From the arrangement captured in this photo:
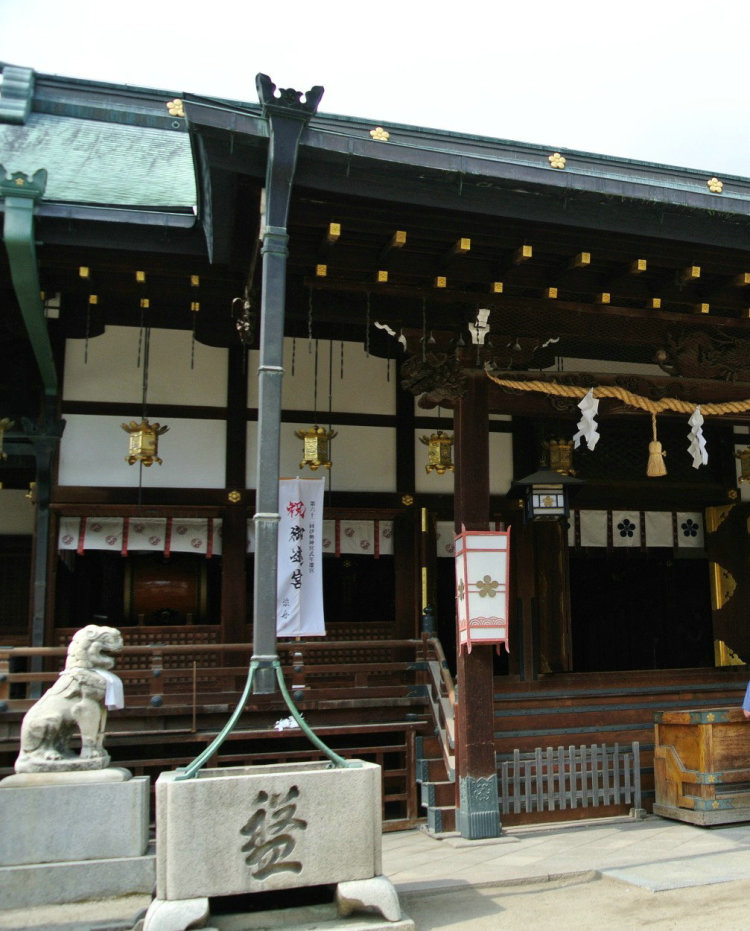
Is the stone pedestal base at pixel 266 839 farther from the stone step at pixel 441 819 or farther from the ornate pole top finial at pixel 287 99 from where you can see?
the ornate pole top finial at pixel 287 99

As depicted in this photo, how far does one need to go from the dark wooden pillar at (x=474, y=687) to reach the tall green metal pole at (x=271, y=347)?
2.95 m

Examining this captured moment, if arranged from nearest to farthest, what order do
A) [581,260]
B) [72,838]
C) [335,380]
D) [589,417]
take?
[72,838] → [581,260] → [589,417] → [335,380]

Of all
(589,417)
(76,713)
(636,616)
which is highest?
(589,417)

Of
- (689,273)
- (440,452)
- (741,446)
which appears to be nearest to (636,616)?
(741,446)

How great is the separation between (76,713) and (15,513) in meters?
6.18

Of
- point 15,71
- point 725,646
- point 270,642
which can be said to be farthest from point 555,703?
point 15,71

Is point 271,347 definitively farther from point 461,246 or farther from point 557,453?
point 557,453

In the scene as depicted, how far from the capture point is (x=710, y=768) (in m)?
8.73

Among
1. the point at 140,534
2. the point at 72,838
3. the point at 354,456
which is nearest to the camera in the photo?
the point at 72,838

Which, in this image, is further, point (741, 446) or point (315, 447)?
point (741, 446)

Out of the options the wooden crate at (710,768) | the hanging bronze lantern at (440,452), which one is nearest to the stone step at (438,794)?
the wooden crate at (710,768)

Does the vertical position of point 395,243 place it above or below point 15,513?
above

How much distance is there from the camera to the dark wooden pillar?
8383mm

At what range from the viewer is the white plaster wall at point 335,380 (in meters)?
11.4
